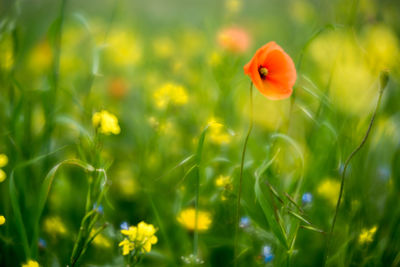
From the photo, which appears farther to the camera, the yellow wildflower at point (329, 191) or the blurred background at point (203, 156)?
the yellow wildflower at point (329, 191)

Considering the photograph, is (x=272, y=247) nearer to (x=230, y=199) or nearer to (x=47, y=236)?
(x=230, y=199)

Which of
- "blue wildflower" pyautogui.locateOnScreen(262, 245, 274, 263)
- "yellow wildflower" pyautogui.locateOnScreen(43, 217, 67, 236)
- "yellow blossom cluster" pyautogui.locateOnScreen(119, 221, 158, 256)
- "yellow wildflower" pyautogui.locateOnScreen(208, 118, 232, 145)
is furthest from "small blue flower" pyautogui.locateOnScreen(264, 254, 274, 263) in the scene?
"yellow wildflower" pyautogui.locateOnScreen(43, 217, 67, 236)

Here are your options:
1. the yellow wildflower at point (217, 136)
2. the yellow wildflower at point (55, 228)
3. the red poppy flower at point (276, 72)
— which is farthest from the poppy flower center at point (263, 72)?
the yellow wildflower at point (55, 228)

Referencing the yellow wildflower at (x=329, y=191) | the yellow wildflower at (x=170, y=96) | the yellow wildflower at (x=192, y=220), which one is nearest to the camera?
the yellow wildflower at (x=192, y=220)

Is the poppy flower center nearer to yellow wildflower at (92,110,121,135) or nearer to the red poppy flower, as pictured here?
the red poppy flower

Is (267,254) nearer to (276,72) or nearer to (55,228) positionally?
(276,72)

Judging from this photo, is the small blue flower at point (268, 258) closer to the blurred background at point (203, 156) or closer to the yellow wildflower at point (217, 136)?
the blurred background at point (203, 156)

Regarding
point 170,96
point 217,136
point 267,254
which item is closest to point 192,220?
point 267,254
